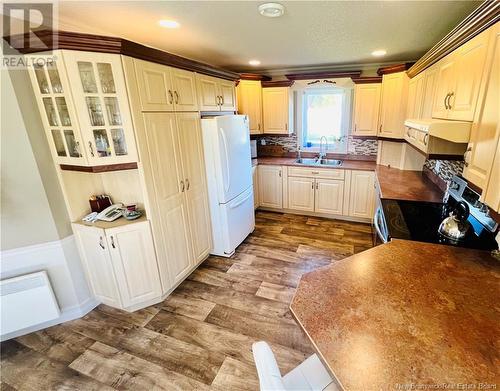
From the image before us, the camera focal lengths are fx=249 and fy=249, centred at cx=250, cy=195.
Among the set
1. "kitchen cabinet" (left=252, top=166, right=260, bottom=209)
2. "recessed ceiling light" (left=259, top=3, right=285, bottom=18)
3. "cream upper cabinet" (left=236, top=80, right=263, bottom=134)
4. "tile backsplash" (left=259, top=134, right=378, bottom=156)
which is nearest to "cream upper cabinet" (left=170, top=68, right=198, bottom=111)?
"recessed ceiling light" (left=259, top=3, right=285, bottom=18)

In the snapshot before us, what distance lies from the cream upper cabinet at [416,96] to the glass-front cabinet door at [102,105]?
8.74ft

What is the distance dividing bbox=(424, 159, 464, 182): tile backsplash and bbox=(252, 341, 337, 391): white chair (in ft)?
6.76

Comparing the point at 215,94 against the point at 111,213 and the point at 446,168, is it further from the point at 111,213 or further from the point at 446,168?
the point at 446,168

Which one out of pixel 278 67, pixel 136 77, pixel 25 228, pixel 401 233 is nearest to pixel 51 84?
pixel 136 77

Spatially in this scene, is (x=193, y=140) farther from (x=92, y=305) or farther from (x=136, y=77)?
(x=92, y=305)

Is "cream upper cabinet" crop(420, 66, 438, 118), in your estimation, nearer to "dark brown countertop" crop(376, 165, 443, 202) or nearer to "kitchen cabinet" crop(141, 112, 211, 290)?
"dark brown countertop" crop(376, 165, 443, 202)

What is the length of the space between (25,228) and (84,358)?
3.61 ft

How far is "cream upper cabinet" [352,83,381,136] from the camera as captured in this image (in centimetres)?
356

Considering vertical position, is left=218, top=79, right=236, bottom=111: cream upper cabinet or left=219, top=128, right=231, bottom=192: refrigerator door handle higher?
left=218, top=79, right=236, bottom=111: cream upper cabinet

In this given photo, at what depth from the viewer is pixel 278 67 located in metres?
3.89

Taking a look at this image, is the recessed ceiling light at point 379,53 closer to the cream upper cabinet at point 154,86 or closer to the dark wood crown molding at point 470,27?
the dark wood crown molding at point 470,27

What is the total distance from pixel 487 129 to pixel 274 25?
62.7 inches

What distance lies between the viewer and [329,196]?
3.87 m

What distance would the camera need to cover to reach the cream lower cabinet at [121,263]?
2.10 metres
